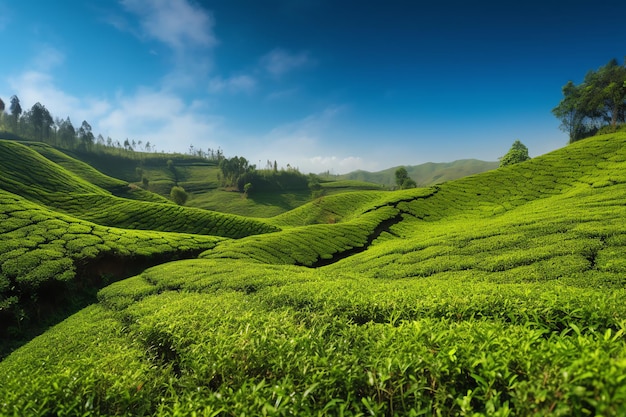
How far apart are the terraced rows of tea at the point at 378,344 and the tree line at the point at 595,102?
6187 cm

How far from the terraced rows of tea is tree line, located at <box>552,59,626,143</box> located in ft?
203

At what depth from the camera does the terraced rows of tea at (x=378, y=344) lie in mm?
3227

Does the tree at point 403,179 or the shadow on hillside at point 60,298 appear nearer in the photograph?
the shadow on hillside at point 60,298

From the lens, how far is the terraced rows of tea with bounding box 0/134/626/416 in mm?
3227

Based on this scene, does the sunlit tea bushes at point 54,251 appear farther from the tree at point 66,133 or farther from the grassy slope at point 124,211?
the tree at point 66,133

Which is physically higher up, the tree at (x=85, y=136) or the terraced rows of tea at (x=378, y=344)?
the tree at (x=85, y=136)

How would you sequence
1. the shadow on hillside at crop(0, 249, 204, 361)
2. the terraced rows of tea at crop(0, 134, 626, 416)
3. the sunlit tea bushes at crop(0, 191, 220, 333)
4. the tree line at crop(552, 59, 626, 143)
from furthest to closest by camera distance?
the tree line at crop(552, 59, 626, 143) < the sunlit tea bushes at crop(0, 191, 220, 333) < the shadow on hillside at crop(0, 249, 204, 361) < the terraced rows of tea at crop(0, 134, 626, 416)

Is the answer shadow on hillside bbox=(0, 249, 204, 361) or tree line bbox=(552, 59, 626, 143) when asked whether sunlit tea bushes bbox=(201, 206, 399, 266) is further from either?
tree line bbox=(552, 59, 626, 143)

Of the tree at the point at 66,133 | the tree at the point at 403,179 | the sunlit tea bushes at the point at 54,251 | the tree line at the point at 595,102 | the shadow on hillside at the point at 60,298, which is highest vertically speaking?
the tree at the point at 66,133

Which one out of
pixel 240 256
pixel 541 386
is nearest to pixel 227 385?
pixel 541 386

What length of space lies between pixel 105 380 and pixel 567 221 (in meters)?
22.5

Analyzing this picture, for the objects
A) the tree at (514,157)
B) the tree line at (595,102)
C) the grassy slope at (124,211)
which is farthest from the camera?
the tree at (514,157)

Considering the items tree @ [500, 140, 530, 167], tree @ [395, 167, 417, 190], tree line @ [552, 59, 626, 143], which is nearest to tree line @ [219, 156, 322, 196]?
tree @ [395, 167, 417, 190]

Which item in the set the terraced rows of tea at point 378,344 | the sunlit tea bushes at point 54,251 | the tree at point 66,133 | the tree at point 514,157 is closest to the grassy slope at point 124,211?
the sunlit tea bushes at point 54,251
